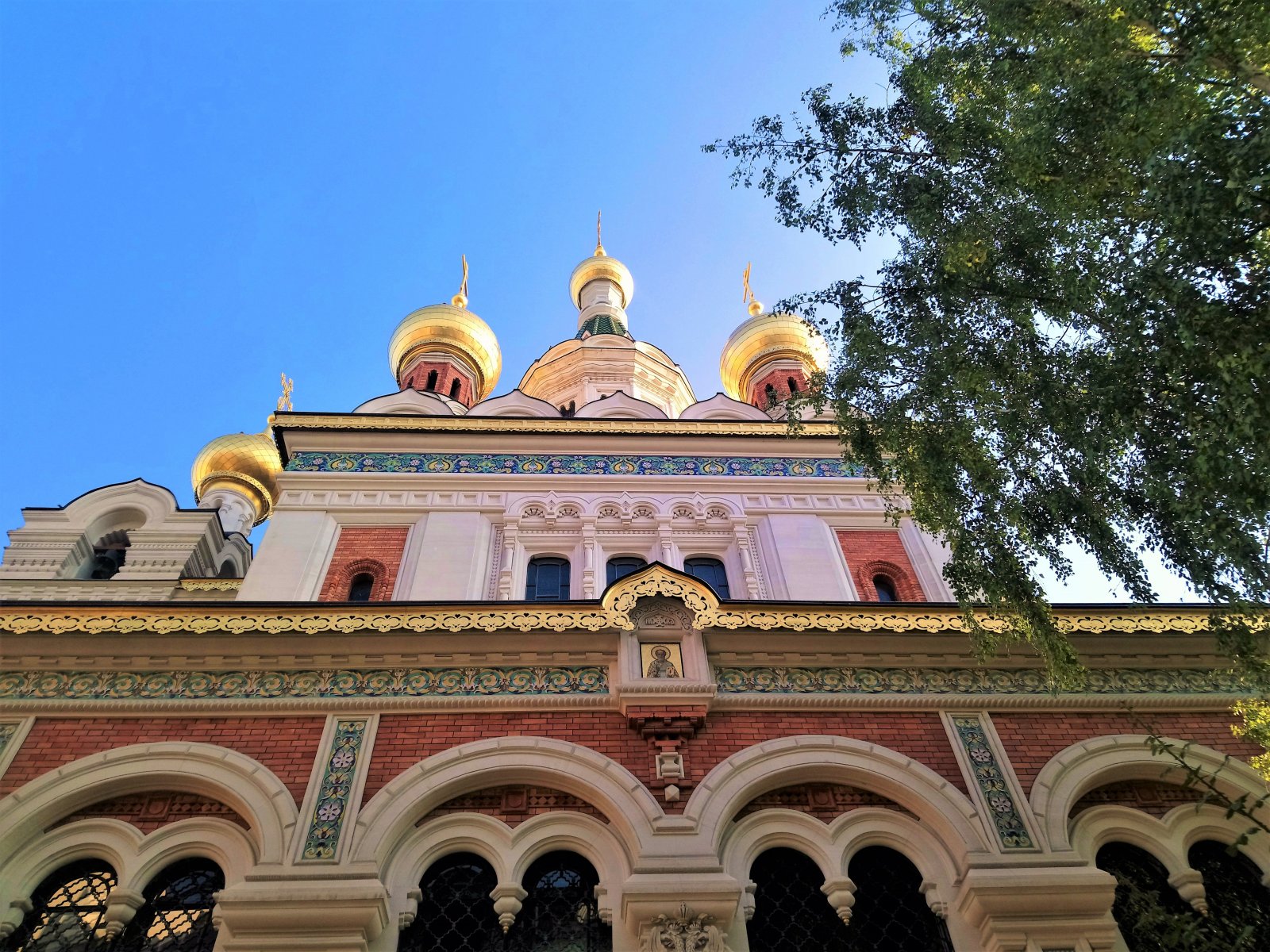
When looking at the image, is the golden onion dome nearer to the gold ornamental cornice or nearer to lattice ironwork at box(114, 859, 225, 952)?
the gold ornamental cornice

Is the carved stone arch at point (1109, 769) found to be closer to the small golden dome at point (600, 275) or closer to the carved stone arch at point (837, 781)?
the carved stone arch at point (837, 781)

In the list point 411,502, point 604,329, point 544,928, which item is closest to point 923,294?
point 544,928

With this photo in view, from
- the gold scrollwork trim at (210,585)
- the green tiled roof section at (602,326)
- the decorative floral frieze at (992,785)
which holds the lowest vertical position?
the decorative floral frieze at (992,785)

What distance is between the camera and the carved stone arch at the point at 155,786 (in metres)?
6.25

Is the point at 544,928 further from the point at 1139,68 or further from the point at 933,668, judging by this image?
the point at 1139,68

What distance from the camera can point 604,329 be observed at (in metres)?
22.1

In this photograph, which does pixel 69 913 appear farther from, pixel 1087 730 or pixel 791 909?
pixel 1087 730

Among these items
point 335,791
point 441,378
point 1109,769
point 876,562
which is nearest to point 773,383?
point 441,378

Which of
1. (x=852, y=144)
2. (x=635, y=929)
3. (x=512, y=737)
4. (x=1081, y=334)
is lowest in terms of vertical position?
(x=635, y=929)

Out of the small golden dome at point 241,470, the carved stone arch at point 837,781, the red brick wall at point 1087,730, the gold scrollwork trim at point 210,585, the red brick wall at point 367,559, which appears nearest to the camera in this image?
the carved stone arch at point 837,781

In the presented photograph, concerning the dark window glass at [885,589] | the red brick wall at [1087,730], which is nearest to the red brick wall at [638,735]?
the red brick wall at [1087,730]

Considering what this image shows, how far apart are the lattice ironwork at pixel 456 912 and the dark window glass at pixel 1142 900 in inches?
152

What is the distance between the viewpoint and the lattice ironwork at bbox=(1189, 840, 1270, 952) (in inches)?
241

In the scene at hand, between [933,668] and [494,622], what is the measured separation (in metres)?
3.32
